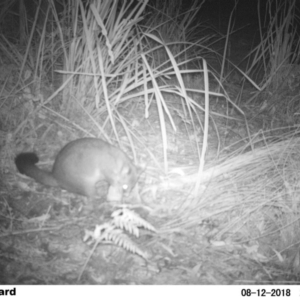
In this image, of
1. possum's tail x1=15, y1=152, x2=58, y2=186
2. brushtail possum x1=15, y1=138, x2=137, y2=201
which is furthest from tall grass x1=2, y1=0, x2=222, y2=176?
possum's tail x1=15, y1=152, x2=58, y2=186

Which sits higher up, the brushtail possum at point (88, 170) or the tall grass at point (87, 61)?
the tall grass at point (87, 61)

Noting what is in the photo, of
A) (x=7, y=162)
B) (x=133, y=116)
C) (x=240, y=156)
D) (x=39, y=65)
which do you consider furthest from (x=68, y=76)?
(x=240, y=156)

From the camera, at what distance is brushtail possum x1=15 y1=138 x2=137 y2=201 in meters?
2.26

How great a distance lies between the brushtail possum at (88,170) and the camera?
226 centimetres

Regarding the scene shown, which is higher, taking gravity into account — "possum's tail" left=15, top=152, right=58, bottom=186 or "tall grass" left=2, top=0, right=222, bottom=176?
"tall grass" left=2, top=0, right=222, bottom=176

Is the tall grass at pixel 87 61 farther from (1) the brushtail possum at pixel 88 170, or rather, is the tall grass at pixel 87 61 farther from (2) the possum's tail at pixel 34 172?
(2) the possum's tail at pixel 34 172

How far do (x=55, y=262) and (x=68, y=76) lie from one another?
5.25ft

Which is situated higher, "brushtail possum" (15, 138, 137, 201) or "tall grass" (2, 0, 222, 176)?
"tall grass" (2, 0, 222, 176)

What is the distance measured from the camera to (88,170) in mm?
2283

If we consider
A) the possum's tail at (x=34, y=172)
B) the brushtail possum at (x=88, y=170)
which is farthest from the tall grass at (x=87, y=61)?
the possum's tail at (x=34, y=172)

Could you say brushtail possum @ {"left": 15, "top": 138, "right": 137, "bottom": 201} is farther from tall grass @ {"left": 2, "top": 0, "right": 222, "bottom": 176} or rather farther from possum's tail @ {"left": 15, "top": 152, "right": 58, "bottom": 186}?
tall grass @ {"left": 2, "top": 0, "right": 222, "bottom": 176}

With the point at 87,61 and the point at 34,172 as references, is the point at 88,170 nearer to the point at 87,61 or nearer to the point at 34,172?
the point at 34,172

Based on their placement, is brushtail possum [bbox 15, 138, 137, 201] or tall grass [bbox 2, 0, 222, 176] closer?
brushtail possum [bbox 15, 138, 137, 201]
